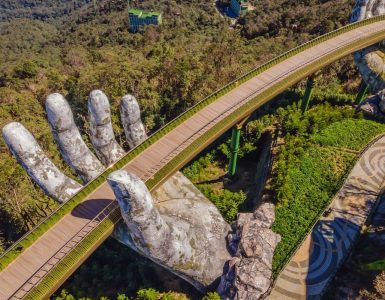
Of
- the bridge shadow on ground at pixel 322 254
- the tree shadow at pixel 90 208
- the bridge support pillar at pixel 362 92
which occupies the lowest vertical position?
the bridge shadow on ground at pixel 322 254

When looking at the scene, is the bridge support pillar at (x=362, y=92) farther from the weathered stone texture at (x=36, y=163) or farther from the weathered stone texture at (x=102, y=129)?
the weathered stone texture at (x=36, y=163)

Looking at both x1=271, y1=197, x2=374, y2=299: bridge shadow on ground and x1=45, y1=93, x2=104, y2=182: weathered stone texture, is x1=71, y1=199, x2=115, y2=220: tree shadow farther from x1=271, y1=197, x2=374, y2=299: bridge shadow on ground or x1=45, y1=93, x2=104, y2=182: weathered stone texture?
x1=271, y1=197, x2=374, y2=299: bridge shadow on ground

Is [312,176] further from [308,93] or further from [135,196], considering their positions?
[135,196]

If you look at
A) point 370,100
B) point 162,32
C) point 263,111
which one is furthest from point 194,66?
point 162,32

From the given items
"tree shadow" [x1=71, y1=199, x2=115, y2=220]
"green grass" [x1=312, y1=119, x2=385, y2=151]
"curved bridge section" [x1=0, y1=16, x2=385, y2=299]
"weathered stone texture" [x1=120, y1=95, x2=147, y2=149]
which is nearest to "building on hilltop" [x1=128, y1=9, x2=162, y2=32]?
"curved bridge section" [x1=0, y1=16, x2=385, y2=299]

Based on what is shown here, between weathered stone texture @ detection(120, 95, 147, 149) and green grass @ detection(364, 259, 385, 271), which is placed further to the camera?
weathered stone texture @ detection(120, 95, 147, 149)

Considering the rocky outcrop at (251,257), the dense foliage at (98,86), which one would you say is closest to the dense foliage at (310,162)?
the rocky outcrop at (251,257)
